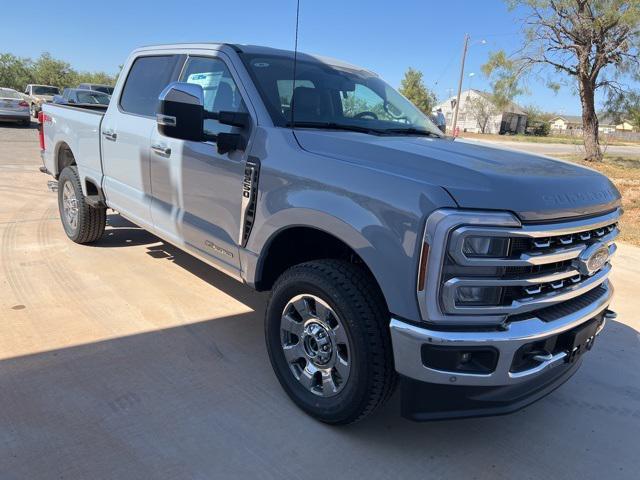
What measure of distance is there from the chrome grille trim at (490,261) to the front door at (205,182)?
4.75 feet

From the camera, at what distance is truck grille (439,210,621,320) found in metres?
2.11

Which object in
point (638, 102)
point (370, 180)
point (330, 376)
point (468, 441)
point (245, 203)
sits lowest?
point (468, 441)

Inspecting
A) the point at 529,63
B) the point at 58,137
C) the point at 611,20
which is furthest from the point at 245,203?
the point at 529,63

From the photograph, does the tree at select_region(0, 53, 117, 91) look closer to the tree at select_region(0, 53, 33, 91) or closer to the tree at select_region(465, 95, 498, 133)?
the tree at select_region(0, 53, 33, 91)

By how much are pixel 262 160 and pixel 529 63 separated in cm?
1964

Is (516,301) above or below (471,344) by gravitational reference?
above

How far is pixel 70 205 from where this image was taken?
564cm

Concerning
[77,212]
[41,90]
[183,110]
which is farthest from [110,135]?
[41,90]

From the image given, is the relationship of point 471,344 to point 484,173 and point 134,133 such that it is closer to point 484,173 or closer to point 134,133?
point 484,173

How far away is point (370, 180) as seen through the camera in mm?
2398

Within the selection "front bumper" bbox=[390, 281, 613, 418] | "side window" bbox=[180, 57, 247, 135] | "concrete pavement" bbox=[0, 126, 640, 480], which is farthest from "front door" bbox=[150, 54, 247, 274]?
"front bumper" bbox=[390, 281, 613, 418]

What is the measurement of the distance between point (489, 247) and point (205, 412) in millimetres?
1757

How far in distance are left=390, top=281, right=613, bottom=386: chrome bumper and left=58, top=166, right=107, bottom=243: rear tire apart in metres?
4.06

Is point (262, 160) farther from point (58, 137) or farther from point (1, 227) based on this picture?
point (1, 227)
